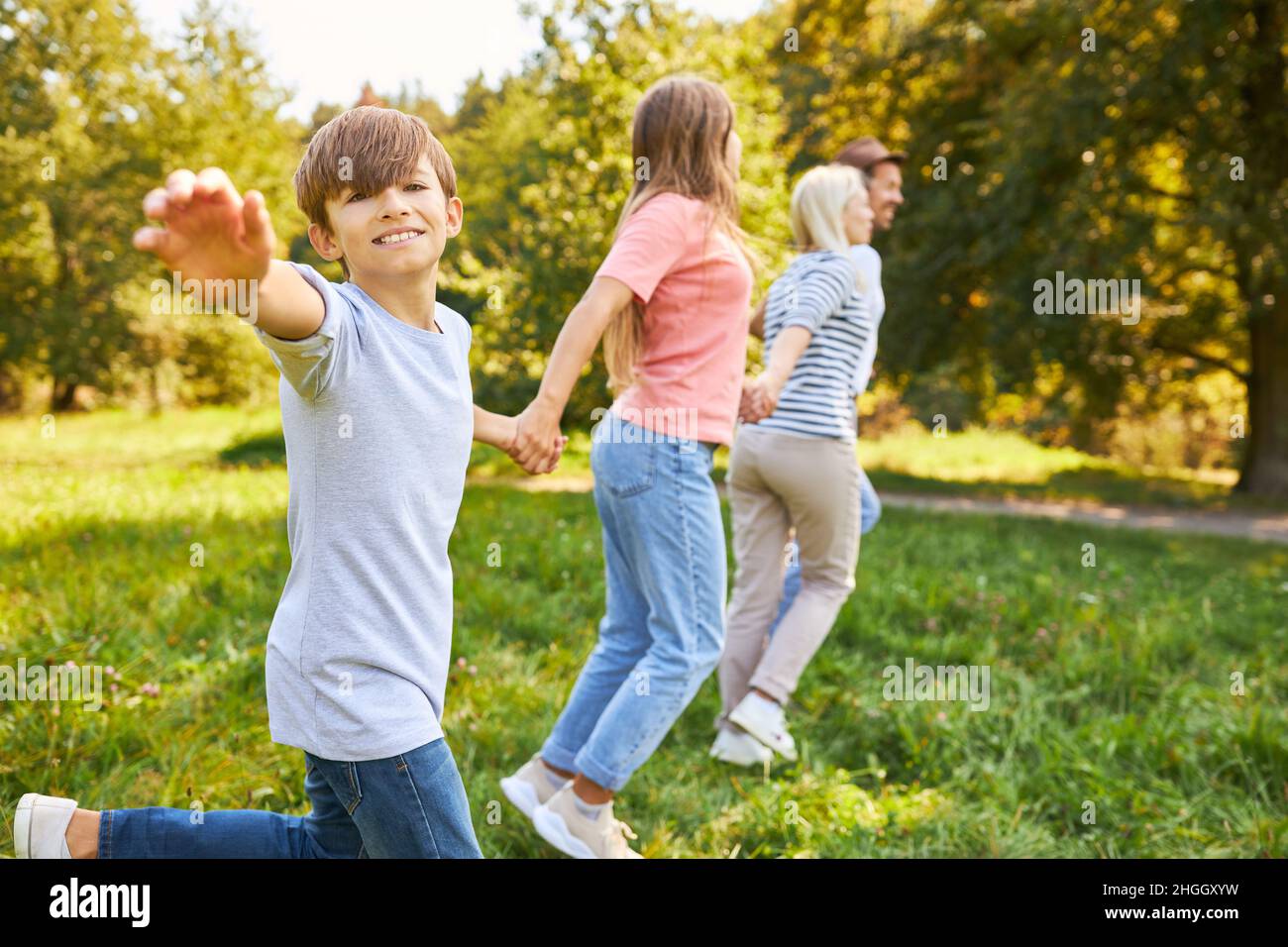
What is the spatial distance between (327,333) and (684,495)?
4.32ft

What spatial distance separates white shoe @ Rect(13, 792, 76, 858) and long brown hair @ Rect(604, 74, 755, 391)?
1.68 meters

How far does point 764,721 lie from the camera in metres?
3.62

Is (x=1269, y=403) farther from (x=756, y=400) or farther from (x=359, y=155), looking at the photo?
(x=359, y=155)

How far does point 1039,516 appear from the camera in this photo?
10648mm

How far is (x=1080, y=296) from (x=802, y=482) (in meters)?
9.93

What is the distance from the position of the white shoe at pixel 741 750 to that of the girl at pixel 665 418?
74 cm

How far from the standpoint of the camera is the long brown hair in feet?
9.45

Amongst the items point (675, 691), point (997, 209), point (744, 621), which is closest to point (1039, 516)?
point (997, 209)

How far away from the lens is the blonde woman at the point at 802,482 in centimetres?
364

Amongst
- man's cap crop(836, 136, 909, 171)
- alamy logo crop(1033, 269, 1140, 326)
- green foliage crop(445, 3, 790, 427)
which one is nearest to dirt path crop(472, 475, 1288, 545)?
green foliage crop(445, 3, 790, 427)
